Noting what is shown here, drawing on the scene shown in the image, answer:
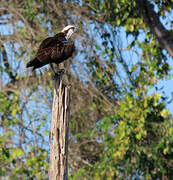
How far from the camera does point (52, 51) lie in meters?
5.29

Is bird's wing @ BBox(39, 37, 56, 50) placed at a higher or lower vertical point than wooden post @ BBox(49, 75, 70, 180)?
higher

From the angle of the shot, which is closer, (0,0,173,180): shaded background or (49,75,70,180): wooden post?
(49,75,70,180): wooden post

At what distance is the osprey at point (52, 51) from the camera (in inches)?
199

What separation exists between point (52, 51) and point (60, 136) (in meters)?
1.51

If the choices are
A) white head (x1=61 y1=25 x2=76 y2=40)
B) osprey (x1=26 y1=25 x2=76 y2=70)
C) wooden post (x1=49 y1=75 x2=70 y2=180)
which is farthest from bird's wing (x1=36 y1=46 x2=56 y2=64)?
white head (x1=61 y1=25 x2=76 y2=40)

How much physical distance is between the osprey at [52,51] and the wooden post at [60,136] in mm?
854

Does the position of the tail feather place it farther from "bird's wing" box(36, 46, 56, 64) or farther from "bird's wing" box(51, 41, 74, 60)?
"bird's wing" box(51, 41, 74, 60)

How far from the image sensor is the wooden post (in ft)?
13.2

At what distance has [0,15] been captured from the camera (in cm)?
927

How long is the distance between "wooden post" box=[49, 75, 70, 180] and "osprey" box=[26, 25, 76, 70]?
85 centimetres

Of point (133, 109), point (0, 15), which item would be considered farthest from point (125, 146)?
point (0, 15)

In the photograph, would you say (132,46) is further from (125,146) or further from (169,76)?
(125,146)

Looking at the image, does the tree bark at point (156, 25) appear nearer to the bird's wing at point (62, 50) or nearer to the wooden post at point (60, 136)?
the bird's wing at point (62, 50)

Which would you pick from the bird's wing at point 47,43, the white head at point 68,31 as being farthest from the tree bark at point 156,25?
the white head at point 68,31
